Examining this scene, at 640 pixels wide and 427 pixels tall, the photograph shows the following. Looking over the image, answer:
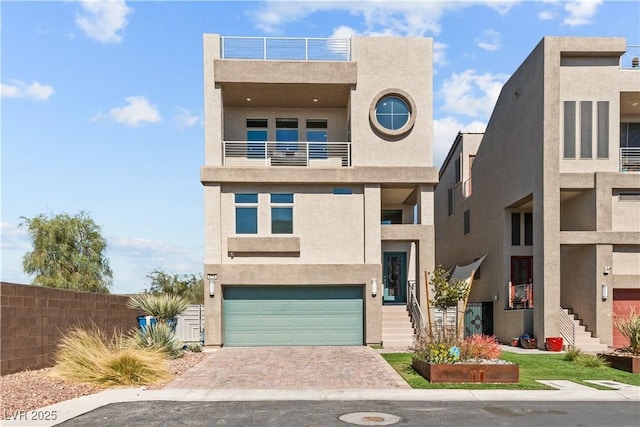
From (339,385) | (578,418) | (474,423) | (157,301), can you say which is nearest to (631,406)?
(578,418)

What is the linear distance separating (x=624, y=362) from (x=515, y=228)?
942 cm

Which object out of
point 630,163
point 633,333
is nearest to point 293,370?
point 633,333

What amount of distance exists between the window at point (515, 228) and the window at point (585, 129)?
4260mm

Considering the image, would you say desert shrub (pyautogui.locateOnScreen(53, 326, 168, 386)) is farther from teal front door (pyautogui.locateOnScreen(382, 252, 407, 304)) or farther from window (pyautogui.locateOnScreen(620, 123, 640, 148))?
window (pyautogui.locateOnScreen(620, 123, 640, 148))

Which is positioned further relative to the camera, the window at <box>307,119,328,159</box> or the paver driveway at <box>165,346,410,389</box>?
the window at <box>307,119,328,159</box>

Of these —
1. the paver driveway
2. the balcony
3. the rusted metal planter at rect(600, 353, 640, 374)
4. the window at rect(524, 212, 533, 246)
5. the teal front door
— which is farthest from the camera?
the teal front door

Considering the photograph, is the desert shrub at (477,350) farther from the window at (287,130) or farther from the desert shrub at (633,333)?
the window at (287,130)

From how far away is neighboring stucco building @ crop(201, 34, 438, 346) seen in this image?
20516mm

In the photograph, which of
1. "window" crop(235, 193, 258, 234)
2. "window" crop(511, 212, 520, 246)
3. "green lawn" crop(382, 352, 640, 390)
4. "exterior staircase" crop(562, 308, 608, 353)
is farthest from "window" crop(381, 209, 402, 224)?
"green lawn" crop(382, 352, 640, 390)

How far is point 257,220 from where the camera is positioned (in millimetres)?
20875

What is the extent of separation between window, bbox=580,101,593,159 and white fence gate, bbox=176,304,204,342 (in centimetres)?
1659

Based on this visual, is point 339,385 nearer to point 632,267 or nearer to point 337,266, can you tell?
point 337,266

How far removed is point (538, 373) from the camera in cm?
1406

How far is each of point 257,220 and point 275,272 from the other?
223cm
